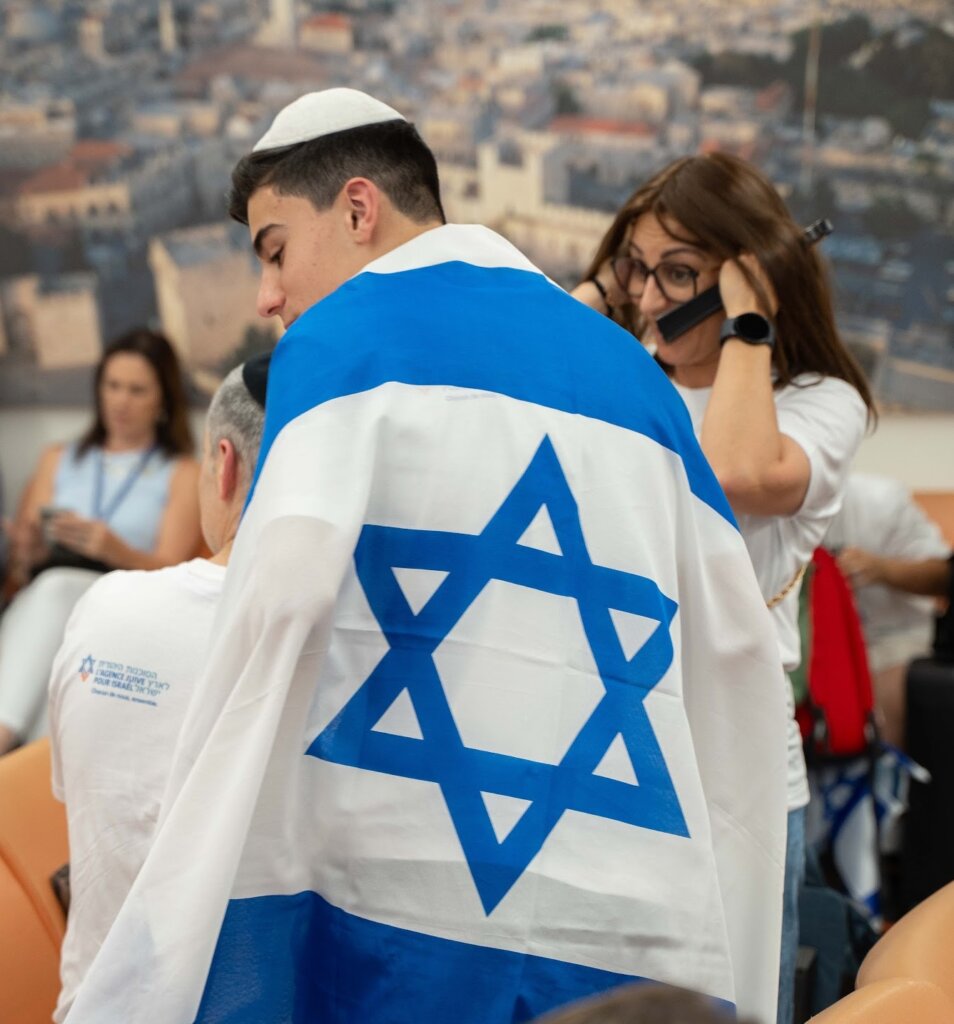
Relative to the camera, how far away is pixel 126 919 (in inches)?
43.9

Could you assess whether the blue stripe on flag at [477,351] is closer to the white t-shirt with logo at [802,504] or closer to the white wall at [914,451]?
the white t-shirt with logo at [802,504]

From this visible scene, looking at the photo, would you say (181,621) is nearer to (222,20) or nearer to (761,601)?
(761,601)

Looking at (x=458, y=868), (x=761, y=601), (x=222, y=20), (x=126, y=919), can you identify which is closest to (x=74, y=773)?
(x=126, y=919)

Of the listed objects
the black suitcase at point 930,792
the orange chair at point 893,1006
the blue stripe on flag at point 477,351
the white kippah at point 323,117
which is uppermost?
the white kippah at point 323,117

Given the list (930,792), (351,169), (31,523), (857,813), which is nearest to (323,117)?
(351,169)

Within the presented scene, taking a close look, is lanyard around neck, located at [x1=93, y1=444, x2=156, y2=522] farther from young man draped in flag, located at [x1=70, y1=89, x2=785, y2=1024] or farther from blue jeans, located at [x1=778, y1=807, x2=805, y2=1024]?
young man draped in flag, located at [x1=70, y1=89, x2=785, y2=1024]

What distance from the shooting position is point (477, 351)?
122cm

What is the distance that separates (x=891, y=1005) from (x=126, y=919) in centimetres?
70

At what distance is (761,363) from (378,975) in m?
0.96

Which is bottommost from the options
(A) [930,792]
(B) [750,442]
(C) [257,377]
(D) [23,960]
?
(A) [930,792]

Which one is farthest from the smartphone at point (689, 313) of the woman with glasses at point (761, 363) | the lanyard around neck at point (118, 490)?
the lanyard around neck at point (118, 490)

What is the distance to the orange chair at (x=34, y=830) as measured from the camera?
180cm

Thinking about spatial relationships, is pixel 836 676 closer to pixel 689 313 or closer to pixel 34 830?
pixel 689 313

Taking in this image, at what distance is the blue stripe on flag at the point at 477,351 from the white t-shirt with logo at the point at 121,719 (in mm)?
436
